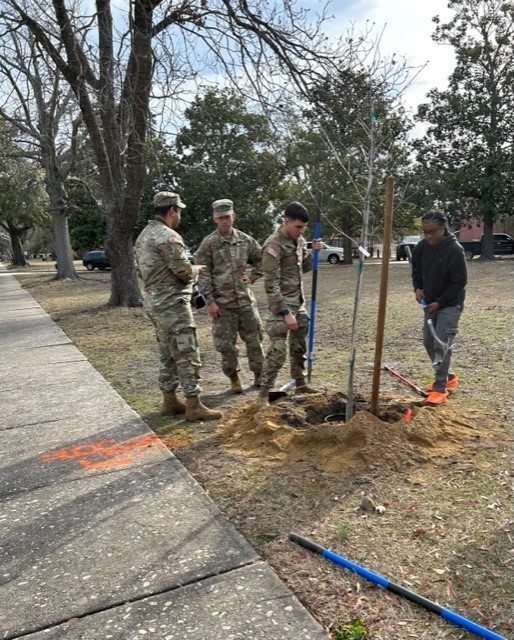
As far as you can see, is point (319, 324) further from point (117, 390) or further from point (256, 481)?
point (256, 481)

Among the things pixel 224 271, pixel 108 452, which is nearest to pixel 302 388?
pixel 224 271

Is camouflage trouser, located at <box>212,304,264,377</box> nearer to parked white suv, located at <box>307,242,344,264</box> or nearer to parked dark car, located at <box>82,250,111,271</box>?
parked white suv, located at <box>307,242,344,264</box>

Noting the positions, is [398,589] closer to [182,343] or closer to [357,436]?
[357,436]

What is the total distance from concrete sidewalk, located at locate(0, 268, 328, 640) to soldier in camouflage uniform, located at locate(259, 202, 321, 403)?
4.17ft

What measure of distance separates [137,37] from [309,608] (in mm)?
9592

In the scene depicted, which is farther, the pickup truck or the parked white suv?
the parked white suv

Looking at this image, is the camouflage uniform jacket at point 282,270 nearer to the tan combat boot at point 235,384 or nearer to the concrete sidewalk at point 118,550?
the tan combat boot at point 235,384

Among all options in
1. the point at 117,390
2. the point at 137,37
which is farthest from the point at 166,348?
the point at 137,37

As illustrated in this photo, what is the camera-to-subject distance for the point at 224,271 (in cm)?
570

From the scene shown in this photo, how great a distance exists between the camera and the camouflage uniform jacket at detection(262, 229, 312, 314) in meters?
5.10

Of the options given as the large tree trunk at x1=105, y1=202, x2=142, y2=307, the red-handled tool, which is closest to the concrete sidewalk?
the red-handled tool

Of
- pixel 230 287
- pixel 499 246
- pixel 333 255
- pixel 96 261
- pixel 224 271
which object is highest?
pixel 224 271

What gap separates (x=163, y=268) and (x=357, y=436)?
7.11 ft

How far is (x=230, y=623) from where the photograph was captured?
229 centimetres
